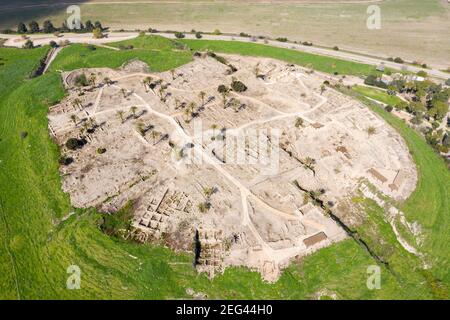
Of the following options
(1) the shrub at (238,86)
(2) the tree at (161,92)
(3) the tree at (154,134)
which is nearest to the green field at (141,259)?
(3) the tree at (154,134)

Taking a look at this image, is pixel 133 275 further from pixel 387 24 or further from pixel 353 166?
pixel 387 24

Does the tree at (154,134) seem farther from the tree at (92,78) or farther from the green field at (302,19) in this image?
the green field at (302,19)

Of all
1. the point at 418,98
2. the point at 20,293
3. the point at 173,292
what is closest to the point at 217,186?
the point at 173,292

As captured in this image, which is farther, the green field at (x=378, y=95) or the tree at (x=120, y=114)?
the green field at (x=378, y=95)

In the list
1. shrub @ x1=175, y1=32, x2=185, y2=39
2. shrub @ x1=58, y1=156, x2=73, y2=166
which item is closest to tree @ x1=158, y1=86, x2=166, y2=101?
shrub @ x1=58, y1=156, x2=73, y2=166

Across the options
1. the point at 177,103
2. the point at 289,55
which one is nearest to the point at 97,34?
the point at 177,103
